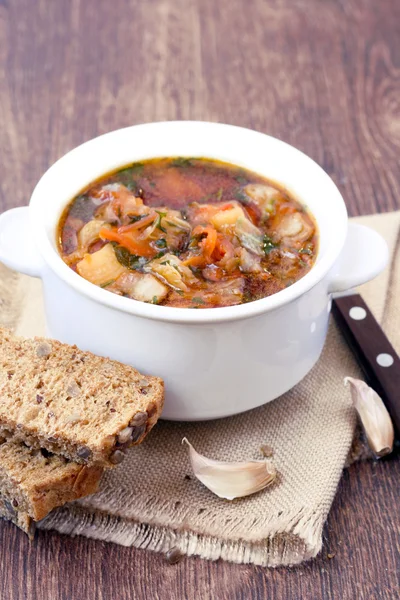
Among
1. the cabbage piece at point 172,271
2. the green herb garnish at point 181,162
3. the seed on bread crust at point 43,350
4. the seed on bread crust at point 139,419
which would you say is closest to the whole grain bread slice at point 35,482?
the seed on bread crust at point 139,419

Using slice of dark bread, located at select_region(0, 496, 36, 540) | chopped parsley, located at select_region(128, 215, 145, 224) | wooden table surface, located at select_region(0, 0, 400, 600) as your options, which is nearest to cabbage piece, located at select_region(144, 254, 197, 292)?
chopped parsley, located at select_region(128, 215, 145, 224)

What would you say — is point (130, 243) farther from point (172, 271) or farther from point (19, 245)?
point (19, 245)

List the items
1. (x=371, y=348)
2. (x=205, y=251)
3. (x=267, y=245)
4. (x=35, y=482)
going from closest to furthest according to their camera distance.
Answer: (x=35, y=482)
(x=205, y=251)
(x=267, y=245)
(x=371, y=348)

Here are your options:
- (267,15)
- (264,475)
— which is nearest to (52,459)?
(264,475)

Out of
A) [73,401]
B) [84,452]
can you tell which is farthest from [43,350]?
[84,452]

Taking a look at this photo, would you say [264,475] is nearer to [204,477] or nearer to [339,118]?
[204,477]

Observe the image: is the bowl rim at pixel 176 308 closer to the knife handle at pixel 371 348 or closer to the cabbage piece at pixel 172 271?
the cabbage piece at pixel 172 271
